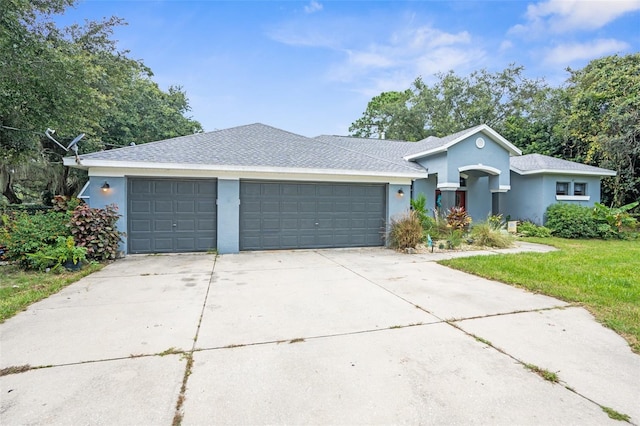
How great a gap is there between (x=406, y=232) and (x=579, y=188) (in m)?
11.9

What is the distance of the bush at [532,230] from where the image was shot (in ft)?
44.0

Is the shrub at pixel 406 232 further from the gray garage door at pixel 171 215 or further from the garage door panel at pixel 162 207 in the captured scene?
the garage door panel at pixel 162 207

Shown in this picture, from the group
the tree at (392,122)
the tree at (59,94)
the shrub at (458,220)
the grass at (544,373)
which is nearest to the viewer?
the grass at (544,373)

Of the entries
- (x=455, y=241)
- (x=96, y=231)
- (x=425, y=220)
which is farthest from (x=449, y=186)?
(x=96, y=231)

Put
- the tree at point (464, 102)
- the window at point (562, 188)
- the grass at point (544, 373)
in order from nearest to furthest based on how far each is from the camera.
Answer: the grass at point (544, 373) < the window at point (562, 188) < the tree at point (464, 102)

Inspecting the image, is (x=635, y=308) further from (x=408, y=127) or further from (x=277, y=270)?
(x=408, y=127)

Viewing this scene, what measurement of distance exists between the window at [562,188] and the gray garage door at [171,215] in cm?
1581

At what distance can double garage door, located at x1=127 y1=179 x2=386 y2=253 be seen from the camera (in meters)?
8.64

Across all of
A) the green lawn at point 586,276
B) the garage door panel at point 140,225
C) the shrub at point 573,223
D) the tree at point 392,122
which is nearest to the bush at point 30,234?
the garage door panel at point 140,225

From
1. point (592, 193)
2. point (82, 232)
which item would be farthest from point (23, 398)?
point (592, 193)

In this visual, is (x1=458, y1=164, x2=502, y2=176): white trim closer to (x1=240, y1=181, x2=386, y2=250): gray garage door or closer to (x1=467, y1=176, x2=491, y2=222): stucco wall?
(x1=467, y1=176, x2=491, y2=222): stucco wall

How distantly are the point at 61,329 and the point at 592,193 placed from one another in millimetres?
20648

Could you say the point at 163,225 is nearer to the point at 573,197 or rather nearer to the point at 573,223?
the point at 573,223

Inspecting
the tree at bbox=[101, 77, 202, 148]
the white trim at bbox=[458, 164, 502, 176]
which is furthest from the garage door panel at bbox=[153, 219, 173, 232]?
the white trim at bbox=[458, 164, 502, 176]
